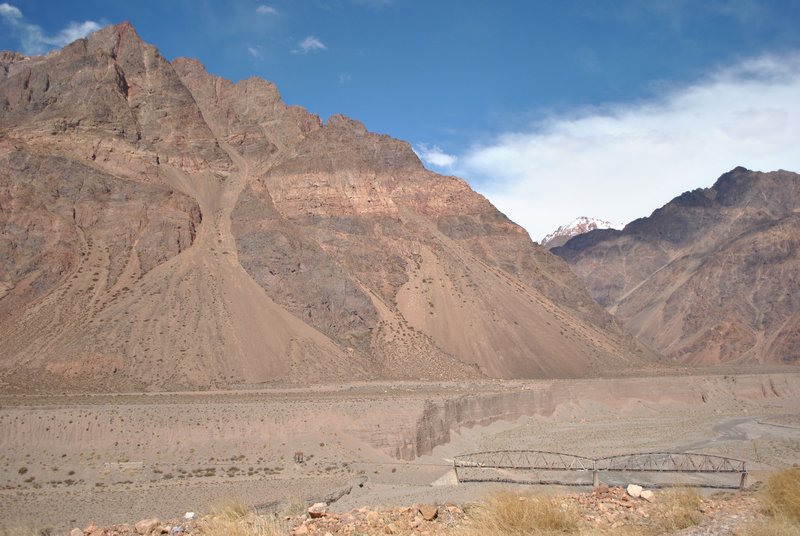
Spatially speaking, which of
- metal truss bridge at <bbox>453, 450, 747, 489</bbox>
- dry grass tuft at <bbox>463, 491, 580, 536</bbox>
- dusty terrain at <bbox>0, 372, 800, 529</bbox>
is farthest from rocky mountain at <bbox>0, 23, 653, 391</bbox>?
dry grass tuft at <bbox>463, 491, 580, 536</bbox>

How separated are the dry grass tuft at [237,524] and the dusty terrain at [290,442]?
490 centimetres

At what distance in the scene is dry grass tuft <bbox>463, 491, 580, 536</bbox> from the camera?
648 inches

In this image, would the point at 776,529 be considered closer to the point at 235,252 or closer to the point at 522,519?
the point at 522,519

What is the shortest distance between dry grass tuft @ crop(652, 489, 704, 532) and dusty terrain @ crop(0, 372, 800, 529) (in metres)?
11.2

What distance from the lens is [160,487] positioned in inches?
1444

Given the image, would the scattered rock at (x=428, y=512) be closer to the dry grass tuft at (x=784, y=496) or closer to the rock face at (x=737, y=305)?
the dry grass tuft at (x=784, y=496)

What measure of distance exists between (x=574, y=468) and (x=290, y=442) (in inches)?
700

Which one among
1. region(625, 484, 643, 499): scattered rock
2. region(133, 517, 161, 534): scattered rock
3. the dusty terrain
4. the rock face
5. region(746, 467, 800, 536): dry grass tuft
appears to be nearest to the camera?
region(746, 467, 800, 536): dry grass tuft

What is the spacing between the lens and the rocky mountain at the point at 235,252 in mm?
67750

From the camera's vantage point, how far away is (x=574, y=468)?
4588cm

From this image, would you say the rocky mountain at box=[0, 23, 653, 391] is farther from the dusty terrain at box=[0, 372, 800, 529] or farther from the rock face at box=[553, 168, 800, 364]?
the rock face at box=[553, 168, 800, 364]

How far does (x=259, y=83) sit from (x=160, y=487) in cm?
9584

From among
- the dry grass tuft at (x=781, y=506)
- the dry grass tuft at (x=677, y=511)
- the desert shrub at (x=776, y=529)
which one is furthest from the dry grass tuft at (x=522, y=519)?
the dry grass tuft at (x=781, y=506)

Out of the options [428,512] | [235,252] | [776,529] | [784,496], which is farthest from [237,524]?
[235,252]
